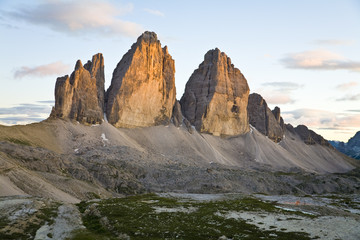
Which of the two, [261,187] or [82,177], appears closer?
[82,177]

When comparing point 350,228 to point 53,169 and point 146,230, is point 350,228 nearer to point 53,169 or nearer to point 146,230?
point 146,230

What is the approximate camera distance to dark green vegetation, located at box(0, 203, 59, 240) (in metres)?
46.0

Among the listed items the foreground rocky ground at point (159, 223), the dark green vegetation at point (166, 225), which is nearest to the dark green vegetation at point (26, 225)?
the foreground rocky ground at point (159, 223)

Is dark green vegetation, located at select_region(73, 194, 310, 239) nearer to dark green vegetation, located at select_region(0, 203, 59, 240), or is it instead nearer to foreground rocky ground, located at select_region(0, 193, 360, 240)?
foreground rocky ground, located at select_region(0, 193, 360, 240)

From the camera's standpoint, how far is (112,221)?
5494 centimetres

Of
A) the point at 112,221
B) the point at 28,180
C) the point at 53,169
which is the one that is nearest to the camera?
the point at 112,221

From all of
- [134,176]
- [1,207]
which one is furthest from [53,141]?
[1,207]

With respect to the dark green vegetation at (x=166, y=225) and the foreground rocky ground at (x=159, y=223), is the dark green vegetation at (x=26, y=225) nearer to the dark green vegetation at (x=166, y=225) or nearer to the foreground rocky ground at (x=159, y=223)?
the foreground rocky ground at (x=159, y=223)

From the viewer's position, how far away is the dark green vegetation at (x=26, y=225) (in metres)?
46.0

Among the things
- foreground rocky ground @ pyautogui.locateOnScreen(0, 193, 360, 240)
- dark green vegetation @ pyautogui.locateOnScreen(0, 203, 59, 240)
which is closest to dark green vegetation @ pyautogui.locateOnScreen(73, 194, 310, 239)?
foreground rocky ground @ pyautogui.locateOnScreen(0, 193, 360, 240)

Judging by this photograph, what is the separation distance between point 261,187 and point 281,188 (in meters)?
12.9

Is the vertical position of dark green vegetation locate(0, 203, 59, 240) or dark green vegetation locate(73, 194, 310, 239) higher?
dark green vegetation locate(73, 194, 310, 239)

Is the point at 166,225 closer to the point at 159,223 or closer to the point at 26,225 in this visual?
the point at 159,223

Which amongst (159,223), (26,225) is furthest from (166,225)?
(26,225)
